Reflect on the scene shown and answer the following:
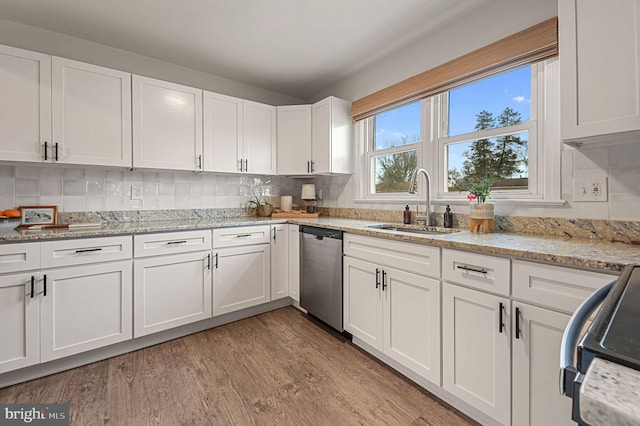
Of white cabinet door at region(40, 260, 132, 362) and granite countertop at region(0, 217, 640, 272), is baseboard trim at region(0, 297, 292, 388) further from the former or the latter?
granite countertop at region(0, 217, 640, 272)

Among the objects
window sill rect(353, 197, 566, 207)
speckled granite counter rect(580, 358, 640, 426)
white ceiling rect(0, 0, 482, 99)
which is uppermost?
white ceiling rect(0, 0, 482, 99)

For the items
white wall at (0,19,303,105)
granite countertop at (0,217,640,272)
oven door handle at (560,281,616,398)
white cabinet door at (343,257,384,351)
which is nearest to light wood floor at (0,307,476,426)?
white cabinet door at (343,257,384,351)

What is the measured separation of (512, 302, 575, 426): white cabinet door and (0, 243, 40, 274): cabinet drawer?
2.68 metres

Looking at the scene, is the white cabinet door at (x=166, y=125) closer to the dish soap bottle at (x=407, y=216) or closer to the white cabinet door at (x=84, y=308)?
the white cabinet door at (x=84, y=308)

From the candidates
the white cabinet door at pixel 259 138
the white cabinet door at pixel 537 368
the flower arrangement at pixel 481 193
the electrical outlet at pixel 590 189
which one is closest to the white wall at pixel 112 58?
the white cabinet door at pixel 259 138

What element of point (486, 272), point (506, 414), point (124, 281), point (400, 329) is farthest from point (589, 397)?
point (124, 281)

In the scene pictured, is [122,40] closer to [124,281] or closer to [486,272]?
[124,281]

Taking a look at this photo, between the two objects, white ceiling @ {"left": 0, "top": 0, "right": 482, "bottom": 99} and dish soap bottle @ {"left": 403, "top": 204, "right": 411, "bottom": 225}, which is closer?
white ceiling @ {"left": 0, "top": 0, "right": 482, "bottom": 99}

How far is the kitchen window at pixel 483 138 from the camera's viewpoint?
1743mm

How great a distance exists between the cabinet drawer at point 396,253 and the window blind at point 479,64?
126 cm

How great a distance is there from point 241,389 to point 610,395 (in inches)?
72.5

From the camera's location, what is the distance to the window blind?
1632mm

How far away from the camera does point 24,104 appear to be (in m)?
1.98

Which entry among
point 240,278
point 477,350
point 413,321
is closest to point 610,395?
point 477,350
